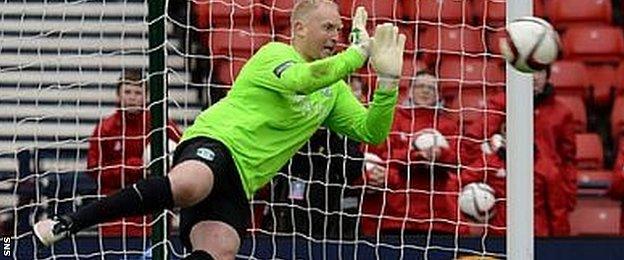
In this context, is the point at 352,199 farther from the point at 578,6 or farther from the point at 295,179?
the point at 578,6

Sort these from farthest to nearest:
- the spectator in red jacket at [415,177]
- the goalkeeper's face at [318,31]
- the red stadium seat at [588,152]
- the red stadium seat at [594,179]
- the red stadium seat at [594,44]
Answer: the red stadium seat at [594,44] → the red stadium seat at [588,152] → the red stadium seat at [594,179] → the spectator in red jacket at [415,177] → the goalkeeper's face at [318,31]

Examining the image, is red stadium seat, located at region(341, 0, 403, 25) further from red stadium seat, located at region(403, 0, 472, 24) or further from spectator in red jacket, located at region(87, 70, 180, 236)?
spectator in red jacket, located at region(87, 70, 180, 236)

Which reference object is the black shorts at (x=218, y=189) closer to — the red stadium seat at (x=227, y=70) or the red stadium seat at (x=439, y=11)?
the red stadium seat at (x=227, y=70)

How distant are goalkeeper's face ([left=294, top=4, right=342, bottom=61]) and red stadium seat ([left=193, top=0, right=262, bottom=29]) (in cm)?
170

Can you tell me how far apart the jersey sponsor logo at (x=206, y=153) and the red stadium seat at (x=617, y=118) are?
11.5ft

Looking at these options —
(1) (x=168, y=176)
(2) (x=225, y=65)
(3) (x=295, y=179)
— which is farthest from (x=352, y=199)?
(1) (x=168, y=176)

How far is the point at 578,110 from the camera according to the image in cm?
933

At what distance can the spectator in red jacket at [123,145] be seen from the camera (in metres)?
8.12

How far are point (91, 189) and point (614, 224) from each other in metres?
2.84

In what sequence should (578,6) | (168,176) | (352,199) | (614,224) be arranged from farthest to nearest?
(578,6) < (614,224) < (352,199) < (168,176)

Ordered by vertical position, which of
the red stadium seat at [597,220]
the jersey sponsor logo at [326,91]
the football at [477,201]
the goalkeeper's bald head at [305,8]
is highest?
the goalkeeper's bald head at [305,8]

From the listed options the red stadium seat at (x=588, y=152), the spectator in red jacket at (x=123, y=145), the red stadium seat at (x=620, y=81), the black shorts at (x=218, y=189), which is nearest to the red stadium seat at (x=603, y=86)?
the red stadium seat at (x=620, y=81)

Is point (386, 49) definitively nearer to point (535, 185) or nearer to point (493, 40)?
point (535, 185)

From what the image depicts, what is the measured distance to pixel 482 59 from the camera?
8.68m
